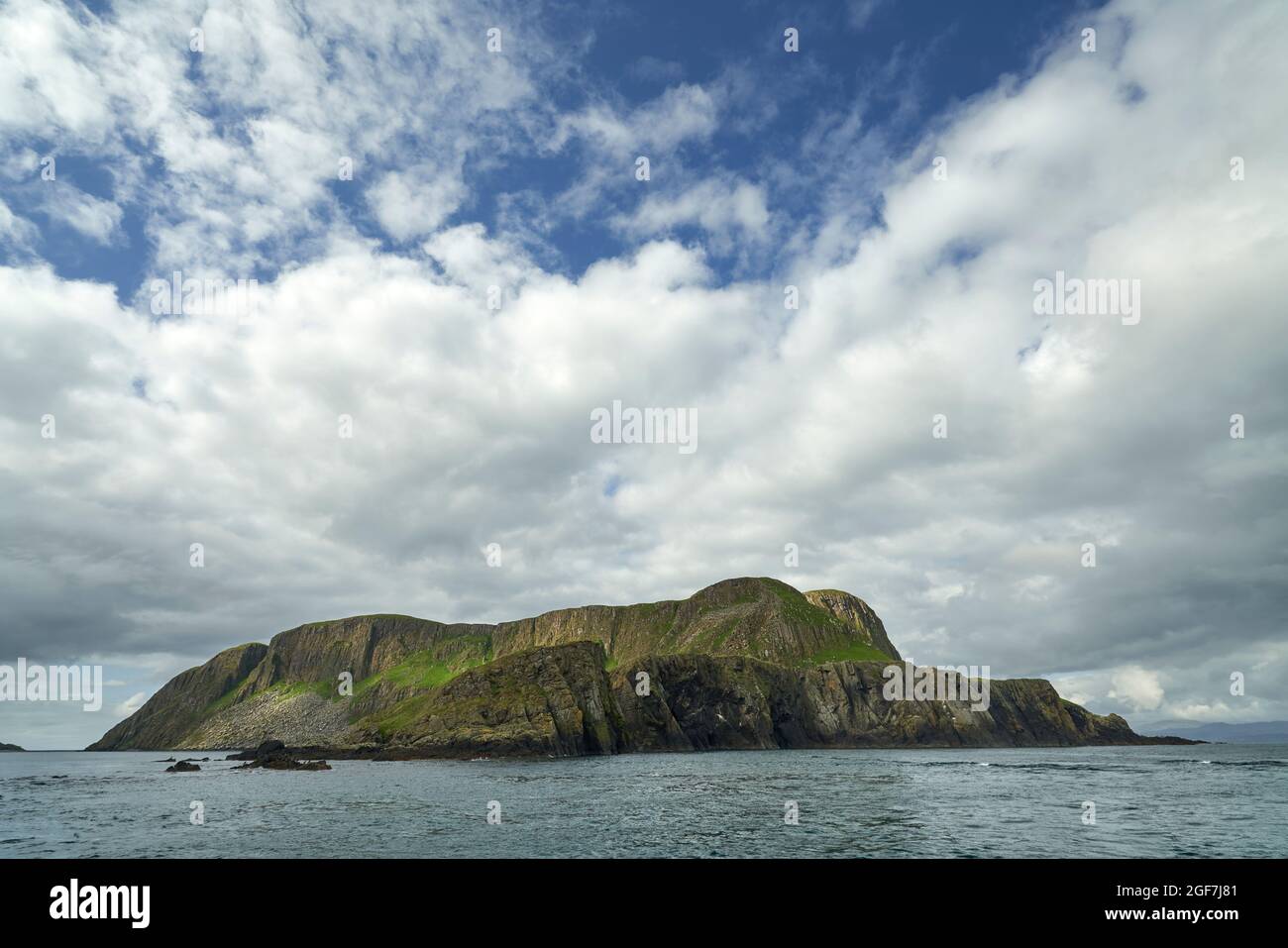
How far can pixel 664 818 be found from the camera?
5450 centimetres

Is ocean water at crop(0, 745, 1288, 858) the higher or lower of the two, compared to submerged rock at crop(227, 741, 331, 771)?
higher

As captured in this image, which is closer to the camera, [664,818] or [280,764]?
[664,818]

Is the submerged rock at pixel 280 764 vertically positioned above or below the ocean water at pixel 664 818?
below

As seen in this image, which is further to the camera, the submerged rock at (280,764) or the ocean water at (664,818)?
the submerged rock at (280,764)

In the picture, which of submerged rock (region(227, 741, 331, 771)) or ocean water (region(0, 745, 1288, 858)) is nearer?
ocean water (region(0, 745, 1288, 858))

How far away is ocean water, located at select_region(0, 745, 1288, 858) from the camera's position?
137ft

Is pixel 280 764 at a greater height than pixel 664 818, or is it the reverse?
pixel 664 818

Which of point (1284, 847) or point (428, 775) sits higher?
point (1284, 847)

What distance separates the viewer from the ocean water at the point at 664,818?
137 feet
